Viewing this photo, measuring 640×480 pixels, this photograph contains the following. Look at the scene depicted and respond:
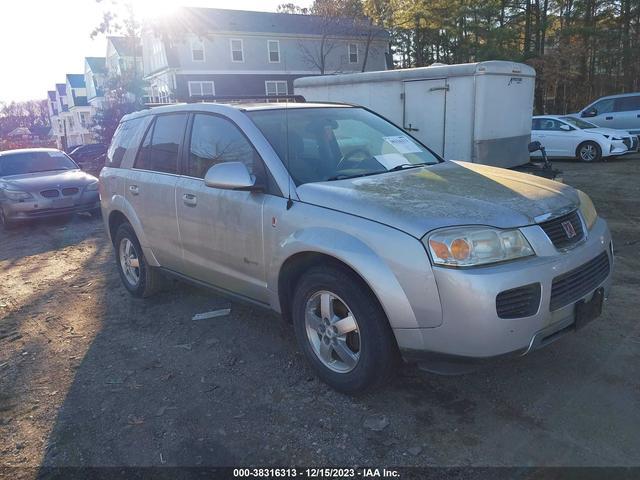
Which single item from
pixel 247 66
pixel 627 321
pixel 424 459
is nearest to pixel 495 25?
pixel 247 66

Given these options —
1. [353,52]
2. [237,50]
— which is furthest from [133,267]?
[353,52]

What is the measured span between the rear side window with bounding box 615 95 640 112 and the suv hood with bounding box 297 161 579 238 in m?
15.9

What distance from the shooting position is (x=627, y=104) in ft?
54.9

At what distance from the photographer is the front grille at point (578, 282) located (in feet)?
9.07

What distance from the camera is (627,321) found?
4.04m

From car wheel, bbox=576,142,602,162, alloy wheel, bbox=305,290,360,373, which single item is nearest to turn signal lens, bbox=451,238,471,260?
alloy wheel, bbox=305,290,360,373

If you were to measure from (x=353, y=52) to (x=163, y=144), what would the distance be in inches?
1362

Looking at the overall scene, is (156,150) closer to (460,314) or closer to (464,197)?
(464,197)

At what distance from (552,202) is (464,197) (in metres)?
0.55

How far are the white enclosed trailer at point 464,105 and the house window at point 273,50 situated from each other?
1107 inches

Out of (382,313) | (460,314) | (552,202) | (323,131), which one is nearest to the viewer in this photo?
(460,314)

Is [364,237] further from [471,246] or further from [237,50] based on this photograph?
[237,50]

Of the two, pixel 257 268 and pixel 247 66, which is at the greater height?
pixel 247 66

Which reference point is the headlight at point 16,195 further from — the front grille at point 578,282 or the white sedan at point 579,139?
the white sedan at point 579,139
